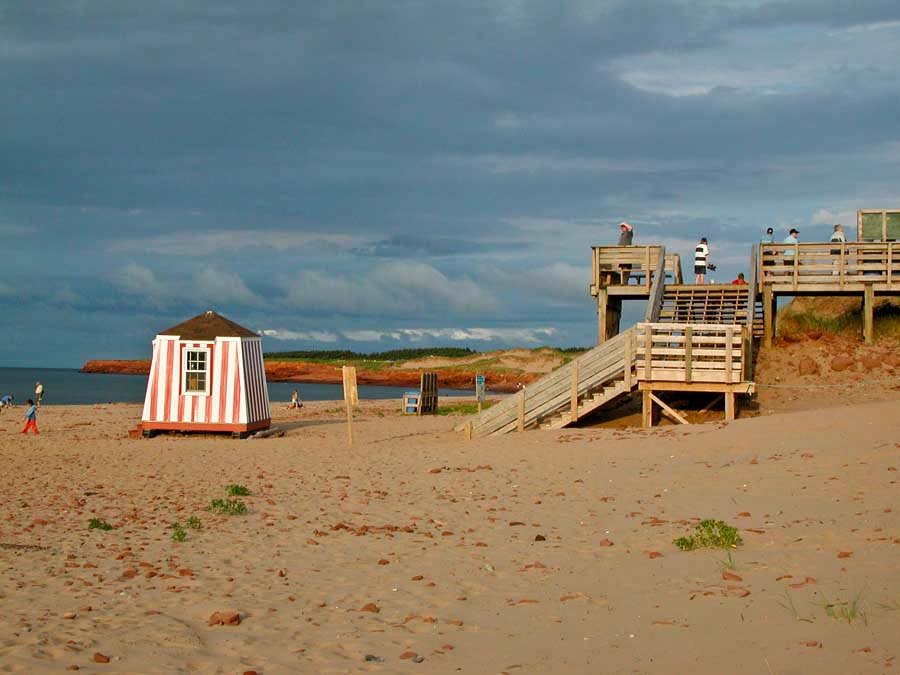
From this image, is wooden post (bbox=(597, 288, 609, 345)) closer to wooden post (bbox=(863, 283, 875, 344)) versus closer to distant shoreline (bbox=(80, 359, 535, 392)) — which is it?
wooden post (bbox=(863, 283, 875, 344))

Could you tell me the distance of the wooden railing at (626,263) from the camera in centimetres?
2784

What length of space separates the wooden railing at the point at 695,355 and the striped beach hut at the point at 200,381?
10373 mm

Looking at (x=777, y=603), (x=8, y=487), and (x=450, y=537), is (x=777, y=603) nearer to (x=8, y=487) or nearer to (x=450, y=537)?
(x=450, y=537)

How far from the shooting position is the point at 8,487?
16.1 metres

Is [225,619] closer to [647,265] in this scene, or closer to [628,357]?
[628,357]

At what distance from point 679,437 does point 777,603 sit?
37.9ft

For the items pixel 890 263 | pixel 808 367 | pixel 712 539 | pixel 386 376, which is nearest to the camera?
pixel 712 539

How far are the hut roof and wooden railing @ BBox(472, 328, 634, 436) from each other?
7.43 m

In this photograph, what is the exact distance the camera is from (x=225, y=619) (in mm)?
7605

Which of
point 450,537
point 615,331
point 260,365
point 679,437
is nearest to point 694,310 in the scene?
point 615,331

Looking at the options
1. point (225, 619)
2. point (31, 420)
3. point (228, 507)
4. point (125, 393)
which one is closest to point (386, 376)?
point (125, 393)

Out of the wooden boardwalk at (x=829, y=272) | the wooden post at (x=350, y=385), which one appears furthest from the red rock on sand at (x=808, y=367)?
the wooden post at (x=350, y=385)

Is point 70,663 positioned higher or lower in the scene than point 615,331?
lower

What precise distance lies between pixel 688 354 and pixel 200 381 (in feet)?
41.1
